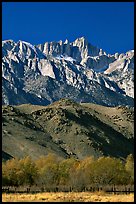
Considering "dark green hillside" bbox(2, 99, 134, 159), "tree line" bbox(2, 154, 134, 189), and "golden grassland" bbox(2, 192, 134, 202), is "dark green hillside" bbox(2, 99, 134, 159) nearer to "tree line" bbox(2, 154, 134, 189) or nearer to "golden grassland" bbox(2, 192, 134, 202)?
"tree line" bbox(2, 154, 134, 189)

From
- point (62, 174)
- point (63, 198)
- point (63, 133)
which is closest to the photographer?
point (63, 198)

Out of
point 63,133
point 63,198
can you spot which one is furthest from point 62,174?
point 63,133

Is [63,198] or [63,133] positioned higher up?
[63,133]

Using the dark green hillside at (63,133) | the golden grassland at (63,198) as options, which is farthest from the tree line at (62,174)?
the dark green hillside at (63,133)

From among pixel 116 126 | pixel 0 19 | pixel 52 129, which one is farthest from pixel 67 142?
pixel 0 19

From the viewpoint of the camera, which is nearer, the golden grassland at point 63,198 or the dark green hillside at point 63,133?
the golden grassland at point 63,198

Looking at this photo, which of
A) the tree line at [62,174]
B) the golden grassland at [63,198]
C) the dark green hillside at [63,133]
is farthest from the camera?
the dark green hillside at [63,133]

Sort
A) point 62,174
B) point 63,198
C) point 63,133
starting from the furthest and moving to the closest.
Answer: point 63,133, point 62,174, point 63,198

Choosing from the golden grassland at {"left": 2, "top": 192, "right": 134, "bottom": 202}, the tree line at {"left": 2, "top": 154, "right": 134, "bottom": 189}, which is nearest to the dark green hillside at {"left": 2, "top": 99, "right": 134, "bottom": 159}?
the tree line at {"left": 2, "top": 154, "right": 134, "bottom": 189}

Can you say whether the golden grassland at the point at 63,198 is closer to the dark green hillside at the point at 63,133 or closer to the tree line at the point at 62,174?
the tree line at the point at 62,174

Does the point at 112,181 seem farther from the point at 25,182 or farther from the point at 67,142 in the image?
the point at 67,142

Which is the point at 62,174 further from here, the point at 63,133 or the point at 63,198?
the point at 63,133
